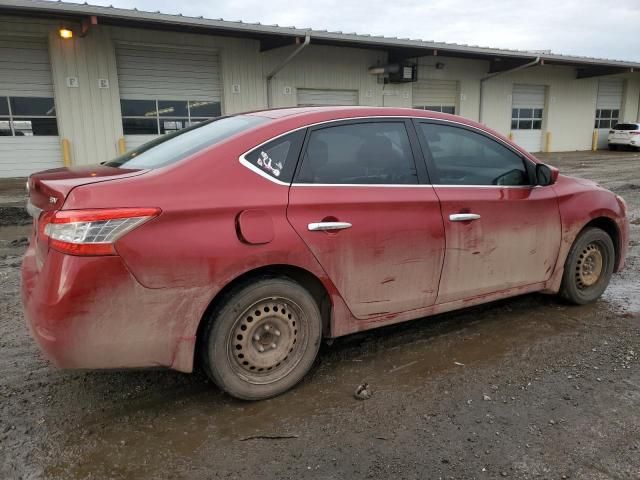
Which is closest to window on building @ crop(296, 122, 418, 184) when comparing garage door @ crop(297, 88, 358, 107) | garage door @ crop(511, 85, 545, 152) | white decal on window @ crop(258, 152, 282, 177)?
white decal on window @ crop(258, 152, 282, 177)

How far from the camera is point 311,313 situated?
3.07 meters

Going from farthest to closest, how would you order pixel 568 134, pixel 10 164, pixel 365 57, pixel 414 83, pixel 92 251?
1. pixel 568 134
2. pixel 414 83
3. pixel 365 57
4. pixel 10 164
5. pixel 92 251

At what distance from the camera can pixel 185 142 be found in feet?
10.8

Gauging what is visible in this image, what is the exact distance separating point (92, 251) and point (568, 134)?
2929 cm

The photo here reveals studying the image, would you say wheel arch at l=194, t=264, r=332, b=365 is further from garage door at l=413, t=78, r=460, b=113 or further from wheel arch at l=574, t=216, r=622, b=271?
garage door at l=413, t=78, r=460, b=113

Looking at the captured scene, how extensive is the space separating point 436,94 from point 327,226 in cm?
2079

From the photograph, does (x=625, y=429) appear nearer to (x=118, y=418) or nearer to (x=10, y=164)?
(x=118, y=418)

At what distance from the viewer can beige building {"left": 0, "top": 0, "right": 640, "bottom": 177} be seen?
1374 centimetres

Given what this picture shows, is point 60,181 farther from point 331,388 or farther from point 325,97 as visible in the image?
point 325,97


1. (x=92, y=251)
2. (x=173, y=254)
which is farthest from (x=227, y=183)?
(x=92, y=251)

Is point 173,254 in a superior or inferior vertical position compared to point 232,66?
inferior

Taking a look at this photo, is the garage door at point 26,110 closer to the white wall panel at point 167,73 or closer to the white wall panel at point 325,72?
the white wall panel at point 167,73

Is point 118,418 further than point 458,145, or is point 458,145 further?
point 458,145

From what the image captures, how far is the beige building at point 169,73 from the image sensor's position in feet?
45.1
